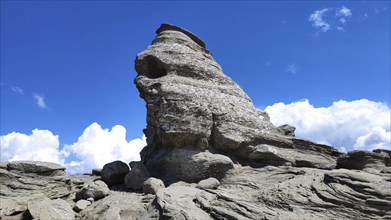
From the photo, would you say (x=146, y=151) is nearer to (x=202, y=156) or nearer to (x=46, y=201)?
(x=202, y=156)

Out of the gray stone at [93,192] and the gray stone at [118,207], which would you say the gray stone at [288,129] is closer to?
the gray stone at [118,207]

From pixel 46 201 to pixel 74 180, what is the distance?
18.4 ft

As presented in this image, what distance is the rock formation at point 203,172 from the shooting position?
1399cm

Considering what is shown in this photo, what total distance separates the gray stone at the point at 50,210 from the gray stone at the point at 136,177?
4525 millimetres

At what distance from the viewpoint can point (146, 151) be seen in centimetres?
2539

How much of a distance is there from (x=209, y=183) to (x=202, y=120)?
4945 millimetres

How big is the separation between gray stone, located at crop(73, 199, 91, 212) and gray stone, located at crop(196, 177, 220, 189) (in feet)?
19.7

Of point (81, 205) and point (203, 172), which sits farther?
point (203, 172)

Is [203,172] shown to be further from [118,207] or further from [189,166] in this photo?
[118,207]

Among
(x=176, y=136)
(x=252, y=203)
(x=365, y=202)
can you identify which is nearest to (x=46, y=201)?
(x=176, y=136)

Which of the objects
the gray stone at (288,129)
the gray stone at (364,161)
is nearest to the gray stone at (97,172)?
the gray stone at (288,129)

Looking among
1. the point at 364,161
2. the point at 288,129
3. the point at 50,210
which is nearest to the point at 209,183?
the point at 50,210

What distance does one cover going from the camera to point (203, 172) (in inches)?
789

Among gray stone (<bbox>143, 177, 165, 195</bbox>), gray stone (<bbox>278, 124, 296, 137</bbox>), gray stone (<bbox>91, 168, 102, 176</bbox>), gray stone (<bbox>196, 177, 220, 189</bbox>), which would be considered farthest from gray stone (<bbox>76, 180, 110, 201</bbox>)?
gray stone (<bbox>278, 124, 296, 137</bbox>)
